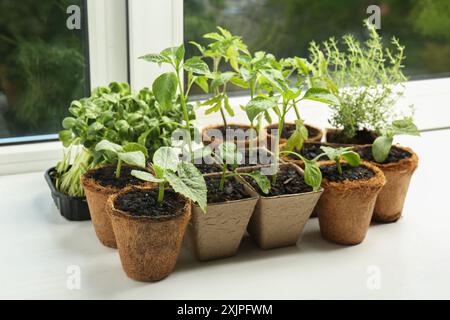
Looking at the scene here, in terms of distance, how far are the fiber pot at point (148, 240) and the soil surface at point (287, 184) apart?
0.18 metres

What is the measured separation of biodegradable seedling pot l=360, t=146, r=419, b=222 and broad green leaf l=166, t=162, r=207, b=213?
17.5 inches

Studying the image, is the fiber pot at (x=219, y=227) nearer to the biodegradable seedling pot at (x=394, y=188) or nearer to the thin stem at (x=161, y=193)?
the thin stem at (x=161, y=193)

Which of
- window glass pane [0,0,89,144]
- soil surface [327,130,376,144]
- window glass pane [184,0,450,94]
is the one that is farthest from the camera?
window glass pane [184,0,450,94]

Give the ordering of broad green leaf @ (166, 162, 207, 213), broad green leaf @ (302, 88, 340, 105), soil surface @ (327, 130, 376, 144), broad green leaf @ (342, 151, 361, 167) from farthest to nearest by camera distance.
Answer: soil surface @ (327, 130, 376, 144)
broad green leaf @ (342, 151, 361, 167)
broad green leaf @ (302, 88, 340, 105)
broad green leaf @ (166, 162, 207, 213)

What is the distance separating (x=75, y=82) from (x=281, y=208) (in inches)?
30.2

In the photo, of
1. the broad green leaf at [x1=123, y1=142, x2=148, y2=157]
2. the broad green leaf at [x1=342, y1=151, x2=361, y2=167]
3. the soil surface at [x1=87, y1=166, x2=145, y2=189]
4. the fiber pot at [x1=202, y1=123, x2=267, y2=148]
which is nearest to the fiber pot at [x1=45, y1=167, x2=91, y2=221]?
the soil surface at [x1=87, y1=166, x2=145, y2=189]

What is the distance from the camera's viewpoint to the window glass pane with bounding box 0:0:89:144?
1.64m

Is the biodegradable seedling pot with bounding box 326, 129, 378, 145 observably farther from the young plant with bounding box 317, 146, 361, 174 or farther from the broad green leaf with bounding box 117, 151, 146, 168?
the broad green leaf with bounding box 117, 151, 146, 168

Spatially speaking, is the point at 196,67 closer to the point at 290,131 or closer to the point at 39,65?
the point at 290,131

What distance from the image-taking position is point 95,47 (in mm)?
1625

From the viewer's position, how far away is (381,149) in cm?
138

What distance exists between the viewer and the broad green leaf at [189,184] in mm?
1090

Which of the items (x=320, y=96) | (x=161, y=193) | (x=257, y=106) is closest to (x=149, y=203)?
(x=161, y=193)

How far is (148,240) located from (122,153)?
177 millimetres
